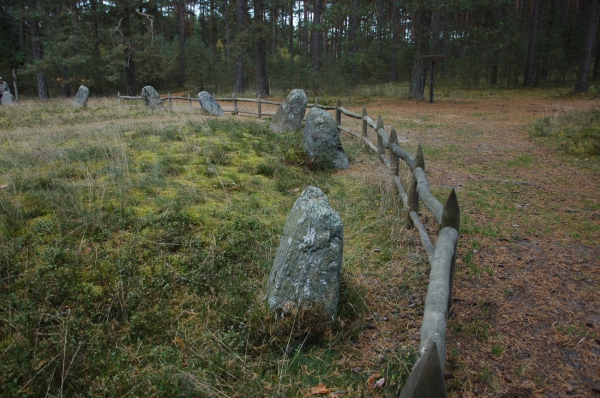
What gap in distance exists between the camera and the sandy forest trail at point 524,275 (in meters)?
2.55

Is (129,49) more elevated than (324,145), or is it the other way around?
(129,49)

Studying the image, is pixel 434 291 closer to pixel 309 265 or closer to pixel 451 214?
pixel 451 214

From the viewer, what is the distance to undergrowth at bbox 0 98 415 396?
2.51 metres

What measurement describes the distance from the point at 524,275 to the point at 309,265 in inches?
88.0

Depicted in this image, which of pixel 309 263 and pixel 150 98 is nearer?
pixel 309 263

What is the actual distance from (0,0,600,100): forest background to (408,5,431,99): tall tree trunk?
5 centimetres

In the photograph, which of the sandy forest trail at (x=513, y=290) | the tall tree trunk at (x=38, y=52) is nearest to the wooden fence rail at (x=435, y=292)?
the sandy forest trail at (x=513, y=290)

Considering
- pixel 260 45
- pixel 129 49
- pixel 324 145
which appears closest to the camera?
pixel 324 145

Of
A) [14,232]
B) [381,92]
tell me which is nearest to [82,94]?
[381,92]

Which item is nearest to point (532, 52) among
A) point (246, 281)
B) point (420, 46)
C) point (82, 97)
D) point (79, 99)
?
point (420, 46)

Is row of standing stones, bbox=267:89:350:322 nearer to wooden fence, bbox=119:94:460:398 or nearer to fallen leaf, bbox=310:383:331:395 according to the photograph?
fallen leaf, bbox=310:383:331:395

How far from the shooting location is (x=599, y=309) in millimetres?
3148

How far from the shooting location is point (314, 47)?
24250 millimetres

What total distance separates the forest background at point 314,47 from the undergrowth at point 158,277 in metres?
13.2
